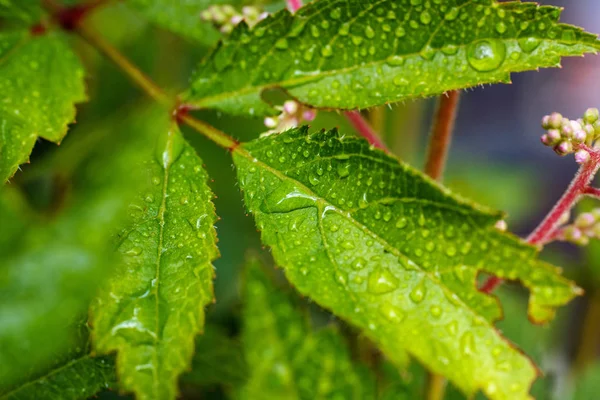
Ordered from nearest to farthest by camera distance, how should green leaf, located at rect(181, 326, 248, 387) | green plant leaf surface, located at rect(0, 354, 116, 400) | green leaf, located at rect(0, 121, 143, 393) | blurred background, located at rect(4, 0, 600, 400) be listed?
1. green leaf, located at rect(0, 121, 143, 393)
2. green plant leaf surface, located at rect(0, 354, 116, 400)
3. green leaf, located at rect(181, 326, 248, 387)
4. blurred background, located at rect(4, 0, 600, 400)

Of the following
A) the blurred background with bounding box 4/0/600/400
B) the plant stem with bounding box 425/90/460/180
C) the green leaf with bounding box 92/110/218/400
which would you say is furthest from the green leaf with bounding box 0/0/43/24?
the plant stem with bounding box 425/90/460/180

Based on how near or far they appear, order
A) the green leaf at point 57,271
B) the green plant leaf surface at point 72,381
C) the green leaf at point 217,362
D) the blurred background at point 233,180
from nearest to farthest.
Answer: the green leaf at point 57,271 < the green plant leaf surface at point 72,381 < the green leaf at point 217,362 < the blurred background at point 233,180

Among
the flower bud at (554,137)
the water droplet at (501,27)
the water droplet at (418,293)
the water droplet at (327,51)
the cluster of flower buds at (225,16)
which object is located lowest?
the water droplet at (418,293)

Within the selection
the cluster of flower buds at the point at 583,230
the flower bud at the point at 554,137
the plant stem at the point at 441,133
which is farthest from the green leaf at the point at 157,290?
the cluster of flower buds at the point at 583,230

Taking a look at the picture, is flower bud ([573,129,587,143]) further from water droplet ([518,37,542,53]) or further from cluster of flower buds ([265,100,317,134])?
cluster of flower buds ([265,100,317,134])

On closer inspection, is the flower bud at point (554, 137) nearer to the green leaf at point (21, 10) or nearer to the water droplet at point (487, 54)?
Result: the water droplet at point (487, 54)

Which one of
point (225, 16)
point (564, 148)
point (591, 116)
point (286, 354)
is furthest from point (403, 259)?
point (225, 16)

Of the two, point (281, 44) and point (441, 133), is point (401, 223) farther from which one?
point (281, 44)
